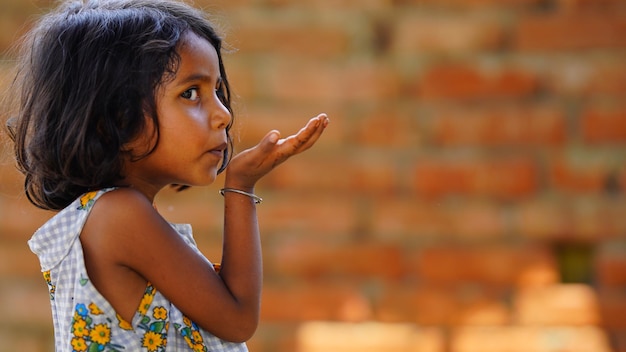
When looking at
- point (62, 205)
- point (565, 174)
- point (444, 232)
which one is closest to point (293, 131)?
point (444, 232)

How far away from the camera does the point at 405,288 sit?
3.30 m

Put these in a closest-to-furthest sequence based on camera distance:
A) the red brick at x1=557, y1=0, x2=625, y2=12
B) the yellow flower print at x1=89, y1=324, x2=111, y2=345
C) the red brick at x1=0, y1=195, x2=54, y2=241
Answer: the yellow flower print at x1=89, y1=324, x2=111, y2=345
the red brick at x1=557, y1=0, x2=625, y2=12
the red brick at x1=0, y1=195, x2=54, y2=241

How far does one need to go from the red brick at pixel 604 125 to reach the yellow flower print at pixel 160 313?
5.76 feet

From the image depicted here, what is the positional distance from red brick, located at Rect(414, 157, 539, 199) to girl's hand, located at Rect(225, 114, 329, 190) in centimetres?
139

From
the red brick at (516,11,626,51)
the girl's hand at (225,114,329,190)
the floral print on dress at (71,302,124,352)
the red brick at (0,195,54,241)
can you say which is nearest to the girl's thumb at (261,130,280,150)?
the girl's hand at (225,114,329,190)

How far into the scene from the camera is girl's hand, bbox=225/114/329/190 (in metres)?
1.89

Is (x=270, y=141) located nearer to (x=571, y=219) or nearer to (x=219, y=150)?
(x=219, y=150)

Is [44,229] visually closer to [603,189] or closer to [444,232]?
[444,232]

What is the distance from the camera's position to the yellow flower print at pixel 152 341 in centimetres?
181

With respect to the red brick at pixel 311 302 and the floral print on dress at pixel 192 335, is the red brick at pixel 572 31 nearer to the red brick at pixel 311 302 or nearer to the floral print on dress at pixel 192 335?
the red brick at pixel 311 302

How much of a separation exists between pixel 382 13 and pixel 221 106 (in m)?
1.53

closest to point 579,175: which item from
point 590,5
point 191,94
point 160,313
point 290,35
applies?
point 590,5

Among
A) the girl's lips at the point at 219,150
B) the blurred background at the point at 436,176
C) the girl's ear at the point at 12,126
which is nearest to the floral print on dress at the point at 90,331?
the girl's lips at the point at 219,150

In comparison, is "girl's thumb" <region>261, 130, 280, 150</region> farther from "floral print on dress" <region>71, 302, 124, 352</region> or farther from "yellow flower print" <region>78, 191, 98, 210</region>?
"floral print on dress" <region>71, 302, 124, 352</region>
